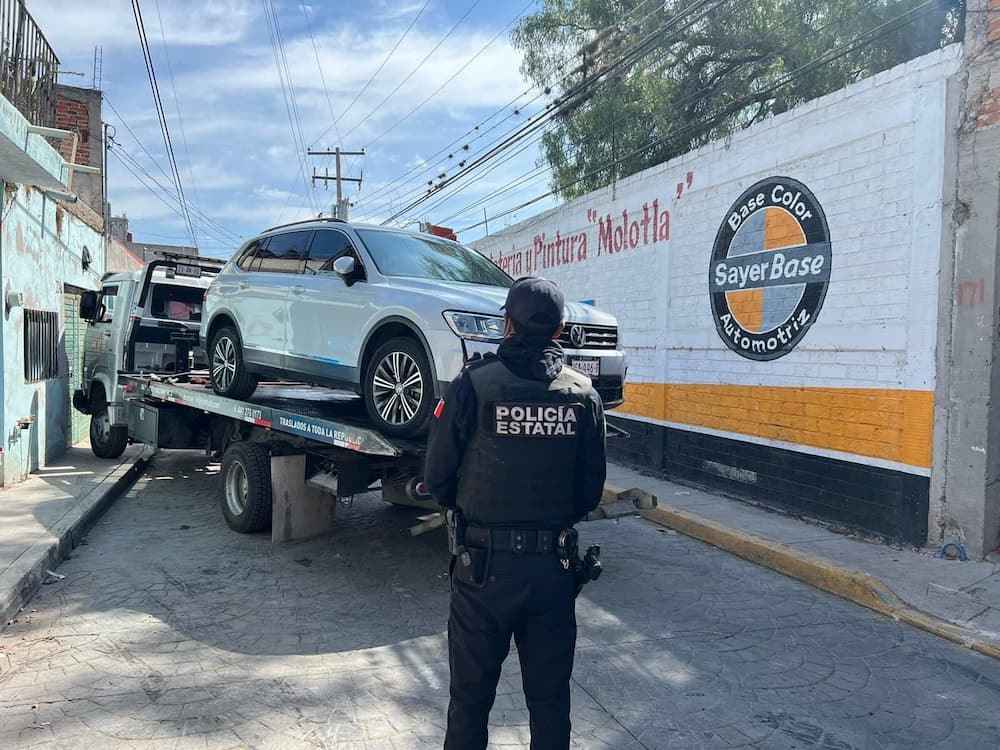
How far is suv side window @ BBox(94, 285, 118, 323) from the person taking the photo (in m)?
10.2

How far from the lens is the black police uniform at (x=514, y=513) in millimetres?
2590

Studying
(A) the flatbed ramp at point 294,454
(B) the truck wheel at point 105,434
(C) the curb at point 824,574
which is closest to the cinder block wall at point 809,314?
(C) the curb at point 824,574

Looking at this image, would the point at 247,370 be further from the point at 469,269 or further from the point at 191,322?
the point at 191,322

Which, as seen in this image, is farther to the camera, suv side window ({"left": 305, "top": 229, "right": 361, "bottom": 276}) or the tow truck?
suv side window ({"left": 305, "top": 229, "right": 361, "bottom": 276})

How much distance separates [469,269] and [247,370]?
7.72 ft

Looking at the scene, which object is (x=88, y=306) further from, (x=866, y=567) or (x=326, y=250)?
(x=866, y=567)

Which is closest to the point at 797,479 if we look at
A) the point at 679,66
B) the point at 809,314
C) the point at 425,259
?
the point at 809,314

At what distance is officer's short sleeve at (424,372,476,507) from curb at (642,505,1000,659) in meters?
3.80

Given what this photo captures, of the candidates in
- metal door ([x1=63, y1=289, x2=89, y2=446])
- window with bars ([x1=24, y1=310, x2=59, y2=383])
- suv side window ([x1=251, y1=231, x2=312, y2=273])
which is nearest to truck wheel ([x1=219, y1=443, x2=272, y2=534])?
suv side window ([x1=251, y1=231, x2=312, y2=273])

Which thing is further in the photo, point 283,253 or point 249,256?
point 249,256

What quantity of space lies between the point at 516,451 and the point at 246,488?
15.1 feet

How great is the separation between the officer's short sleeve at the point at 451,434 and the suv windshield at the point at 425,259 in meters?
3.08

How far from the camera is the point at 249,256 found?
7312 millimetres

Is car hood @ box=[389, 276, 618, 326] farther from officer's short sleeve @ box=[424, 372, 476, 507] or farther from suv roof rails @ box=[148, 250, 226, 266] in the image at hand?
suv roof rails @ box=[148, 250, 226, 266]
